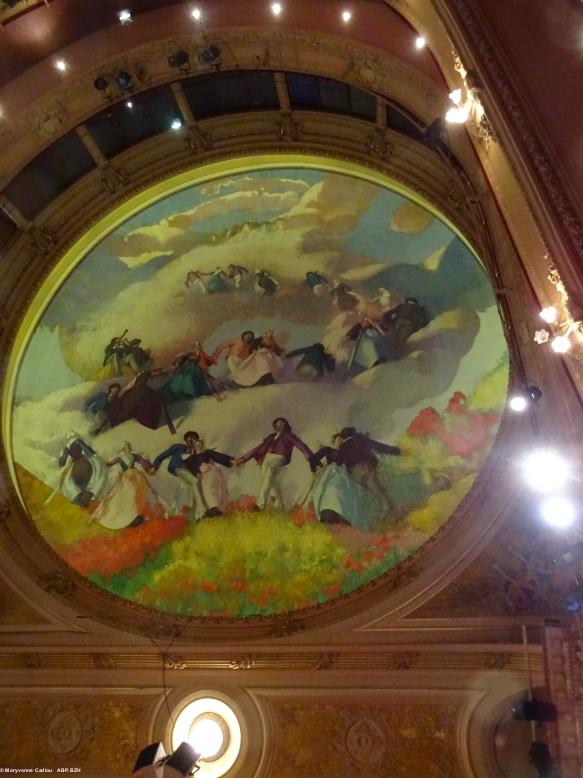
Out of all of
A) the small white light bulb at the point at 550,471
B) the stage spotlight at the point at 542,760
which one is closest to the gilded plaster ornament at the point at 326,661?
the stage spotlight at the point at 542,760

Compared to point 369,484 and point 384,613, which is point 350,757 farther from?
point 369,484

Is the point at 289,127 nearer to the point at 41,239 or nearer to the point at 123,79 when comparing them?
the point at 123,79

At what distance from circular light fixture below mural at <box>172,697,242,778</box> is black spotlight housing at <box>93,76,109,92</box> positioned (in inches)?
358

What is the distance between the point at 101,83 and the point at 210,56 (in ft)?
5.34

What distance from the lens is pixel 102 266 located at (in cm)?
1148

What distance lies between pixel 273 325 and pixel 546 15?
25.1 ft

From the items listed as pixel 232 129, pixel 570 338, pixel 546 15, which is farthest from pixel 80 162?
pixel 570 338

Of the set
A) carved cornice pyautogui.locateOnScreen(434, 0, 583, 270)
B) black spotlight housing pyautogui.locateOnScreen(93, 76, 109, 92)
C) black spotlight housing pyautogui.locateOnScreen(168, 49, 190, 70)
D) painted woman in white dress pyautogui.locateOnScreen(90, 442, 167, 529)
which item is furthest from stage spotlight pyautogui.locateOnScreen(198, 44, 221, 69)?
painted woman in white dress pyautogui.locateOnScreen(90, 442, 167, 529)

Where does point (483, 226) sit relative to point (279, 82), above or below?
below

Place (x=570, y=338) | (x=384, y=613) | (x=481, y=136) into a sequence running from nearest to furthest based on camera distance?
1. (x=570, y=338)
2. (x=481, y=136)
3. (x=384, y=613)

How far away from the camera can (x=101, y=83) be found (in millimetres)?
9758

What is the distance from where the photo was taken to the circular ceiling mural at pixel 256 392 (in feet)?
35.0

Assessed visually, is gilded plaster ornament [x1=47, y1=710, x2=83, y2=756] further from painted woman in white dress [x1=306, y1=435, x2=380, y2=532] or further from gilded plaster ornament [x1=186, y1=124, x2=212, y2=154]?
gilded plaster ornament [x1=186, y1=124, x2=212, y2=154]

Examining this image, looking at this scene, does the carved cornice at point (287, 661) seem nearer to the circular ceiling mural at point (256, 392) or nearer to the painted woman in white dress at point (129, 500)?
the circular ceiling mural at point (256, 392)
